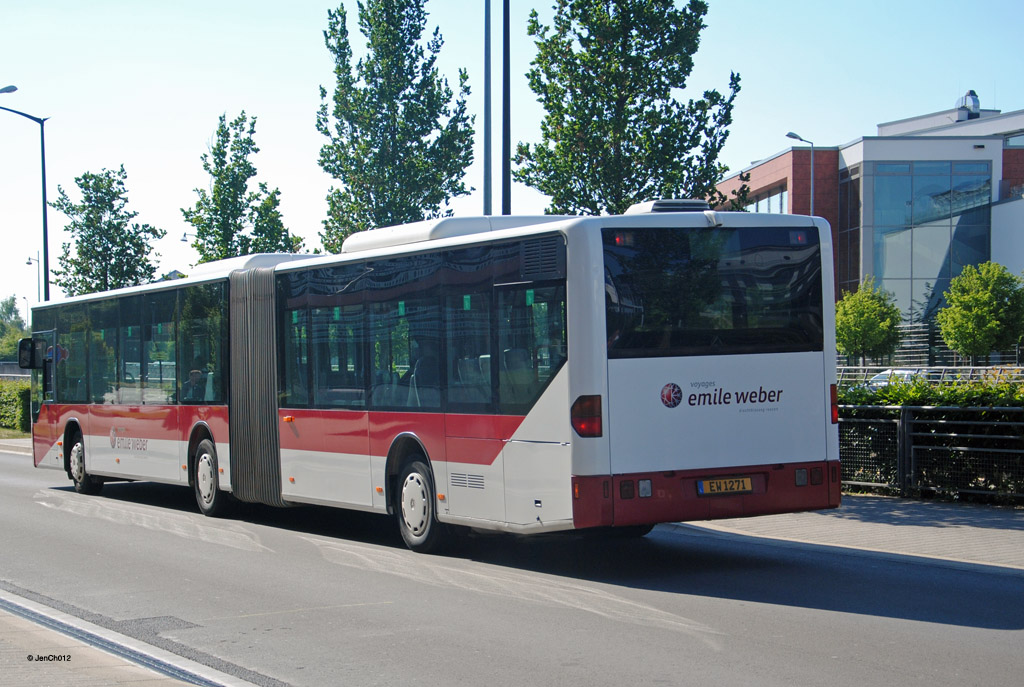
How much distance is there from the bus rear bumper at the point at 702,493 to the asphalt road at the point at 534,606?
0.57 m

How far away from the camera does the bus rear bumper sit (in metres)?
9.77

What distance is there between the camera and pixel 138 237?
3984cm

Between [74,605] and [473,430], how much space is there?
367 cm

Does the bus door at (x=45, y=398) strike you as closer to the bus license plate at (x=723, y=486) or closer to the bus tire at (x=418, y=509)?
the bus tire at (x=418, y=509)

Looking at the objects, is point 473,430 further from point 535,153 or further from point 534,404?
point 535,153

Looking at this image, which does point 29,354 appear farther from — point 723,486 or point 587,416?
point 723,486

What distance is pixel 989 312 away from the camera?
5103 centimetres

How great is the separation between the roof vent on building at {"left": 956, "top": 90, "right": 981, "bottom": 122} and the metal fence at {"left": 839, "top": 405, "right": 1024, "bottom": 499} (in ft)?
266

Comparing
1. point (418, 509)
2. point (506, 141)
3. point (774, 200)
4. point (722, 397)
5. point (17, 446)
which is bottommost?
point (17, 446)

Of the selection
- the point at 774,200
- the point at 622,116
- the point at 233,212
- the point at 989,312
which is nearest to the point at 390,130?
the point at 233,212

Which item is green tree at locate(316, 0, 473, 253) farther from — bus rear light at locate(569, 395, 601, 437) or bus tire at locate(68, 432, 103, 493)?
bus rear light at locate(569, 395, 601, 437)

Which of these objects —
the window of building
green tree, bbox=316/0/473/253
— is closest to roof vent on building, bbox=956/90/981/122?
the window of building

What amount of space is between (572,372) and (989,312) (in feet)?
150

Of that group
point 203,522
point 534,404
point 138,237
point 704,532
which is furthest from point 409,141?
point 534,404
